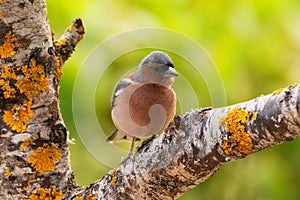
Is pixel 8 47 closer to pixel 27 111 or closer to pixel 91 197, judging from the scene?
pixel 27 111

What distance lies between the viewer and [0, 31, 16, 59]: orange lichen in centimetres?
198

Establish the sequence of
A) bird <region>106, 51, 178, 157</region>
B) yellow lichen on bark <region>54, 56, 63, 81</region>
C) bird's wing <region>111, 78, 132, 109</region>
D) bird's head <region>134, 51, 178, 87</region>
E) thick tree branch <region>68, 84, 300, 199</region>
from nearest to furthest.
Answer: thick tree branch <region>68, 84, 300, 199</region>
yellow lichen on bark <region>54, 56, 63, 81</region>
bird <region>106, 51, 178, 157</region>
bird's head <region>134, 51, 178, 87</region>
bird's wing <region>111, 78, 132, 109</region>

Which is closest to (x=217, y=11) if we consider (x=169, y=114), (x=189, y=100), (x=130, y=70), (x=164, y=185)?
(x=130, y=70)

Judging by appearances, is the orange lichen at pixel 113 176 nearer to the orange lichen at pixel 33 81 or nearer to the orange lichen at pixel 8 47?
the orange lichen at pixel 33 81

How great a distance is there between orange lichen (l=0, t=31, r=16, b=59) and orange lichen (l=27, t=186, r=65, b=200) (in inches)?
16.6

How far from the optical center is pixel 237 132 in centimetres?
154

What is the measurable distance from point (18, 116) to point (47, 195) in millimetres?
258

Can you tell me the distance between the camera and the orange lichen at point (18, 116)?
1.99 metres

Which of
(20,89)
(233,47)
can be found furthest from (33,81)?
(233,47)

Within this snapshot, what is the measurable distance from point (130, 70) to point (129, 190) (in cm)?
114

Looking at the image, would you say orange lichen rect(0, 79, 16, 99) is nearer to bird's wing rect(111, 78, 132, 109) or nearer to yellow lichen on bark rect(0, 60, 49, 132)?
yellow lichen on bark rect(0, 60, 49, 132)

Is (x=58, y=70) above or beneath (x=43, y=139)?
above

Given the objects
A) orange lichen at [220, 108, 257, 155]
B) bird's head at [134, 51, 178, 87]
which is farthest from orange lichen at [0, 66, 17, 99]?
orange lichen at [220, 108, 257, 155]

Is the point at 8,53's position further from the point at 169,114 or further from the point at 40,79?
the point at 169,114
